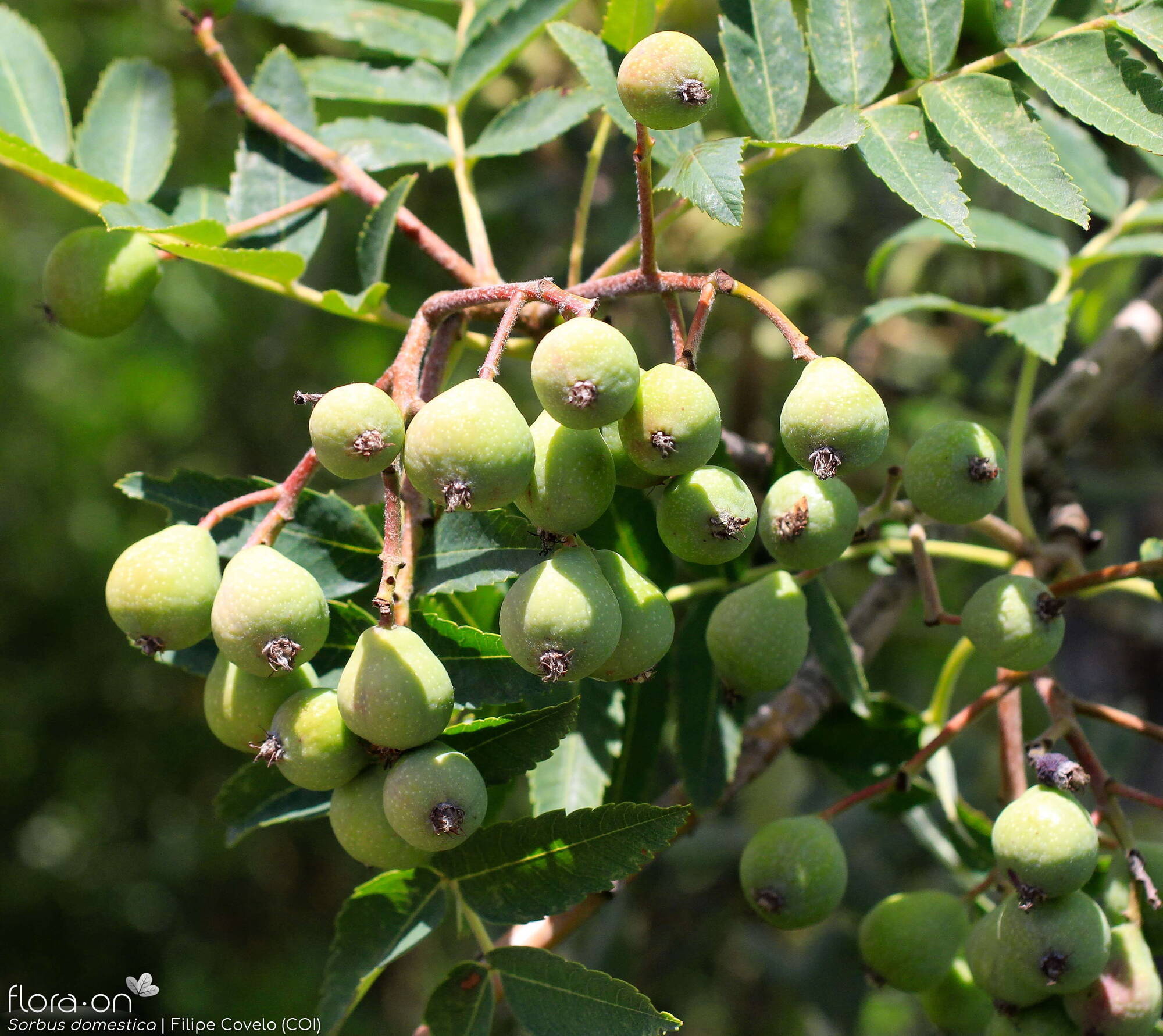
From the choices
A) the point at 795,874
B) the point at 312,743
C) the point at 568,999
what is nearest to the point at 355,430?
the point at 312,743

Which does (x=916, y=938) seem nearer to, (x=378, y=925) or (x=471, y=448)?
(x=378, y=925)

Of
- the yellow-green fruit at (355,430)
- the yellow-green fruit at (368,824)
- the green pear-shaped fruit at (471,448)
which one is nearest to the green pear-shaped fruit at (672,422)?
the green pear-shaped fruit at (471,448)

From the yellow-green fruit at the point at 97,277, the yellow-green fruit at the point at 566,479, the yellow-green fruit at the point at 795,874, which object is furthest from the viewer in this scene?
the yellow-green fruit at the point at 97,277

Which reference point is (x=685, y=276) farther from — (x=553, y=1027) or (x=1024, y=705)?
(x=1024, y=705)

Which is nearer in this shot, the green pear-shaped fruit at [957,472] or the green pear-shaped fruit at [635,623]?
the green pear-shaped fruit at [635,623]

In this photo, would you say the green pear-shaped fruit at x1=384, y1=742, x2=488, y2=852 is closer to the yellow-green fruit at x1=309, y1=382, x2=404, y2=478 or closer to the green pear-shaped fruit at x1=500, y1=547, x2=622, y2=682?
the green pear-shaped fruit at x1=500, y1=547, x2=622, y2=682

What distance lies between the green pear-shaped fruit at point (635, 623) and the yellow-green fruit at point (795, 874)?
53 centimetres

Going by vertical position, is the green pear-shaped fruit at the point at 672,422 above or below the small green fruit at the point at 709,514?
above

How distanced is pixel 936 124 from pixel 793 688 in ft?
3.72

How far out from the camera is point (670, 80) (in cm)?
136

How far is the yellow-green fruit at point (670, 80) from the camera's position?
1.37m

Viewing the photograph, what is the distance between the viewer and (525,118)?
2262mm

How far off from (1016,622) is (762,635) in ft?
1.32

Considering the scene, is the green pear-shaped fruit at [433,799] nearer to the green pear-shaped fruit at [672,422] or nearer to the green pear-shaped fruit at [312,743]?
the green pear-shaped fruit at [312,743]
